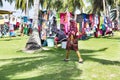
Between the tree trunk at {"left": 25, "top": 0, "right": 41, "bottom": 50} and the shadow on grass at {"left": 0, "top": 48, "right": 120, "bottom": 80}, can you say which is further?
the tree trunk at {"left": 25, "top": 0, "right": 41, "bottom": 50}

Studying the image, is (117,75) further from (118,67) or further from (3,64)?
(3,64)

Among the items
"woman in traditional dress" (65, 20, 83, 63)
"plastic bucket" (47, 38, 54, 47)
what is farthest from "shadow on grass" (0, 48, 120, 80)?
"plastic bucket" (47, 38, 54, 47)

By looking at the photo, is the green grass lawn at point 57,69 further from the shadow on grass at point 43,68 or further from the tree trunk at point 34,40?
the tree trunk at point 34,40

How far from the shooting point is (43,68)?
13.4m

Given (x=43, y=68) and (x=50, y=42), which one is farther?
(x=50, y=42)

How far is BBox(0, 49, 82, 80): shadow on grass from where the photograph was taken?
11836 mm

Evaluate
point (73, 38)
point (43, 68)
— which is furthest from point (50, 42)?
point (43, 68)

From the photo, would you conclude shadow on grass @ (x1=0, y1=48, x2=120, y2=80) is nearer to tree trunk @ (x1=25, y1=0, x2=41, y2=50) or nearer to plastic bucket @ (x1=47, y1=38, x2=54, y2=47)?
tree trunk @ (x1=25, y1=0, x2=41, y2=50)

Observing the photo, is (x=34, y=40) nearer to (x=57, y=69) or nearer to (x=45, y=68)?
(x=45, y=68)

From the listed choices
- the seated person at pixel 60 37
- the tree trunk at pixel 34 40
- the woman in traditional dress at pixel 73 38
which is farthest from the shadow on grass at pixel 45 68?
the seated person at pixel 60 37

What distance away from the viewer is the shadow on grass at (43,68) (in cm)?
1184

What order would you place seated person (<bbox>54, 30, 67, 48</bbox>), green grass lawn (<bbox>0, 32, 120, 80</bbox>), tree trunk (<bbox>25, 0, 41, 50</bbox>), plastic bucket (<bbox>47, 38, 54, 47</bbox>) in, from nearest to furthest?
green grass lawn (<bbox>0, 32, 120, 80</bbox>), tree trunk (<bbox>25, 0, 41, 50</bbox>), seated person (<bbox>54, 30, 67, 48</bbox>), plastic bucket (<bbox>47, 38, 54, 47</bbox>)

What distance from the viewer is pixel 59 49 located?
20188 millimetres

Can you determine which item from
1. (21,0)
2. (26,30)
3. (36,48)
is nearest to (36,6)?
(36,48)
